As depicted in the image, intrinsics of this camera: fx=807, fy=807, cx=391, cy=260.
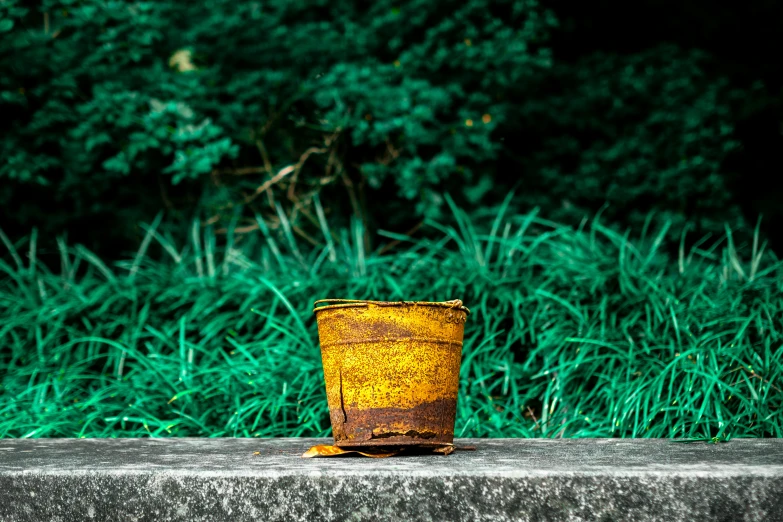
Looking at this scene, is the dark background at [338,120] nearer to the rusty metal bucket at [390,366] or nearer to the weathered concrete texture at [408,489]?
the rusty metal bucket at [390,366]

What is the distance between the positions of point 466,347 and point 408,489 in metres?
1.66

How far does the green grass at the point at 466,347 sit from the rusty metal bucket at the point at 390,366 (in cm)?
84

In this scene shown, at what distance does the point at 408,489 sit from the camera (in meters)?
1.26

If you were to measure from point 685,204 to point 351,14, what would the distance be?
7.60 feet

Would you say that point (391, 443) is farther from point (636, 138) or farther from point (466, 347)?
point (636, 138)

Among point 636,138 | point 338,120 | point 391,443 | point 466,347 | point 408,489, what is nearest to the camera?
point 408,489

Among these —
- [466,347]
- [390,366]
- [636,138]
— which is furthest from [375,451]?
[636,138]

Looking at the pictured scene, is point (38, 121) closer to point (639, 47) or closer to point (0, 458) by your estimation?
point (0, 458)

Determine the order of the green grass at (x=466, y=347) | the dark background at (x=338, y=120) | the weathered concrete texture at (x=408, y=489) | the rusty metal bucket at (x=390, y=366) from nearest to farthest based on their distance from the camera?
1. the weathered concrete texture at (x=408, y=489)
2. the rusty metal bucket at (x=390, y=366)
3. the green grass at (x=466, y=347)
4. the dark background at (x=338, y=120)

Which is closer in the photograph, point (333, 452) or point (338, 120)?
point (333, 452)

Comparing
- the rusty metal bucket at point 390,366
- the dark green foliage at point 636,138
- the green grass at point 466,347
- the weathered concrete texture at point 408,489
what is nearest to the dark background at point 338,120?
the dark green foliage at point 636,138

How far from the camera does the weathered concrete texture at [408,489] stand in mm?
1220

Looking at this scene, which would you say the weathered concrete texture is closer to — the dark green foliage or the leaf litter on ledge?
the leaf litter on ledge

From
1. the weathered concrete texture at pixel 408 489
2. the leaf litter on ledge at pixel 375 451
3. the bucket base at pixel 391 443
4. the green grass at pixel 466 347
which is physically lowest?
the green grass at pixel 466 347
